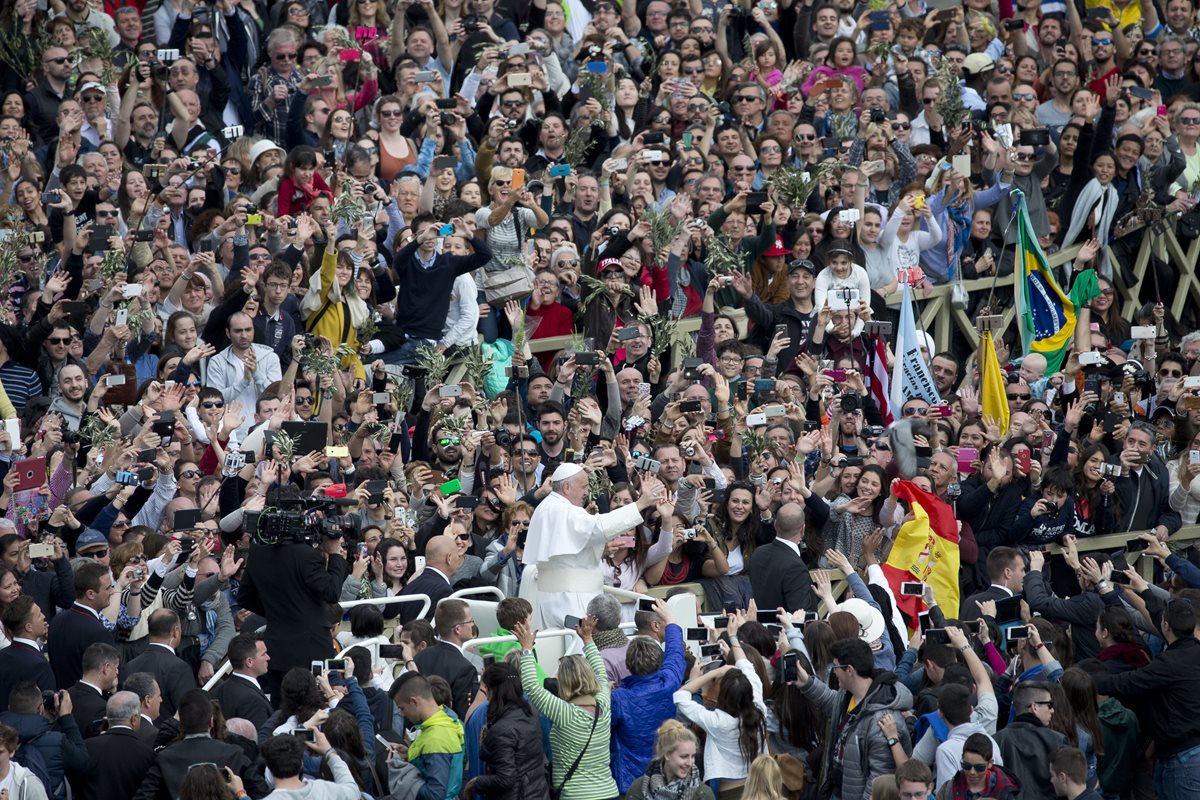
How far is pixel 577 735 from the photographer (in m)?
12.4

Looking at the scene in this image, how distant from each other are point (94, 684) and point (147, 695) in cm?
42

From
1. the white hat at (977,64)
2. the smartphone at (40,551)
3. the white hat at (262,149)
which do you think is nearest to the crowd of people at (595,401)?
the smartphone at (40,551)

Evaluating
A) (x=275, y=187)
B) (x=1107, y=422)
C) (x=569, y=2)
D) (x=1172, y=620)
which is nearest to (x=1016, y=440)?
(x=1107, y=422)

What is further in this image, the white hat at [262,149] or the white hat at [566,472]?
the white hat at [262,149]

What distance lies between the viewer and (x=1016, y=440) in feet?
54.9

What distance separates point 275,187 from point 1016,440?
658cm

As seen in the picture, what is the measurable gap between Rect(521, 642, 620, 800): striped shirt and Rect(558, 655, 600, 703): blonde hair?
0.05 m

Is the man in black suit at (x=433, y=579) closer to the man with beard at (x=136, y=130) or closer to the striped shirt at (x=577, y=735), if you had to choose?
the striped shirt at (x=577, y=735)

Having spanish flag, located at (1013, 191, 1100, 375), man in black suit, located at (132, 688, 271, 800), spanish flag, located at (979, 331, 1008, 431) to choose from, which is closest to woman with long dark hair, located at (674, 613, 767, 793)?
man in black suit, located at (132, 688, 271, 800)

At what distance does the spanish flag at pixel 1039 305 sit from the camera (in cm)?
2002

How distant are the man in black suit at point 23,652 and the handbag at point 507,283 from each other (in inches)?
248

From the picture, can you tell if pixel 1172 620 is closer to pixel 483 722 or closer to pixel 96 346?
pixel 483 722

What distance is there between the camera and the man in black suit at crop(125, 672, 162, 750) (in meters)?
12.3

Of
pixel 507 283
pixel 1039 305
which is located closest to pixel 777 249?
pixel 507 283
